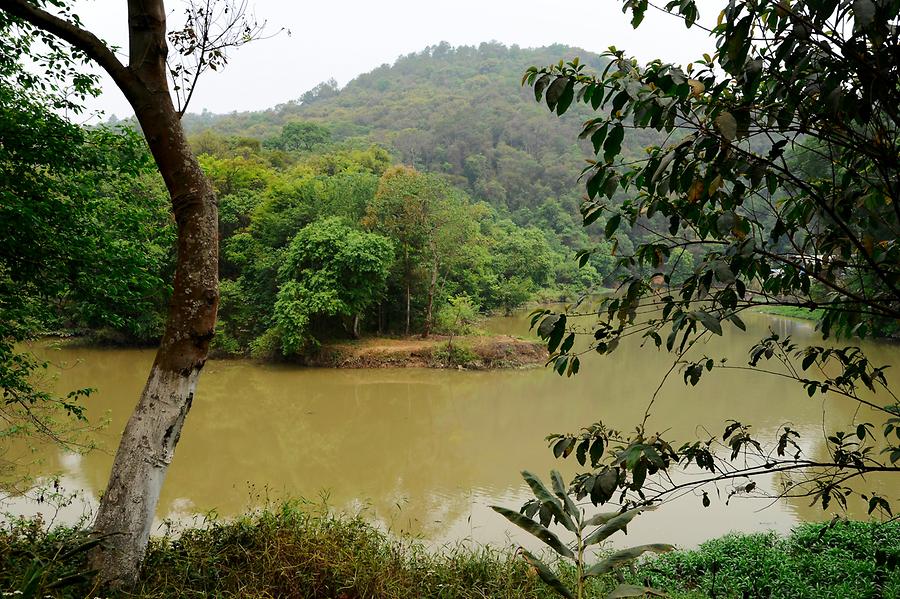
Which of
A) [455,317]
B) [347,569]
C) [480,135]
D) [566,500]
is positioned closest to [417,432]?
[455,317]

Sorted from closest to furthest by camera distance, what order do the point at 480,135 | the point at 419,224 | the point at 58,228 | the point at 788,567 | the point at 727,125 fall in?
the point at 727,125 < the point at 58,228 < the point at 788,567 < the point at 419,224 < the point at 480,135

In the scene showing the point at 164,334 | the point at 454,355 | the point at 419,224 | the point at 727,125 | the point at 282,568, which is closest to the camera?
the point at 727,125

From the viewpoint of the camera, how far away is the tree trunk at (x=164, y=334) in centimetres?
198

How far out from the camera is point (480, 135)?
4069 centimetres

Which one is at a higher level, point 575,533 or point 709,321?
point 709,321

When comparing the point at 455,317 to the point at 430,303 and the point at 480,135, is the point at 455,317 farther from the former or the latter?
the point at 480,135

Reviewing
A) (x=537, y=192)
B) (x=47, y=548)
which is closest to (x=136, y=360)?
(x=47, y=548)

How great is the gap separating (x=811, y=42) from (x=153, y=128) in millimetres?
1988

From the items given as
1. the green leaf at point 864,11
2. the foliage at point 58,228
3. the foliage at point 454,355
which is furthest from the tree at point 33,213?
the foliage at point 454,355

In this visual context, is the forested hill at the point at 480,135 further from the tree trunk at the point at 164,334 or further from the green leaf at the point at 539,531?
the green leaf at the point at 539,531

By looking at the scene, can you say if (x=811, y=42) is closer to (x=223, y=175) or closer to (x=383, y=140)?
A: (x=223, y=175)

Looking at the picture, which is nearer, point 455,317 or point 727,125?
point 727,125

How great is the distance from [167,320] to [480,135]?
4057cm

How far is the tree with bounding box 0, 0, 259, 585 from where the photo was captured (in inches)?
77.8
